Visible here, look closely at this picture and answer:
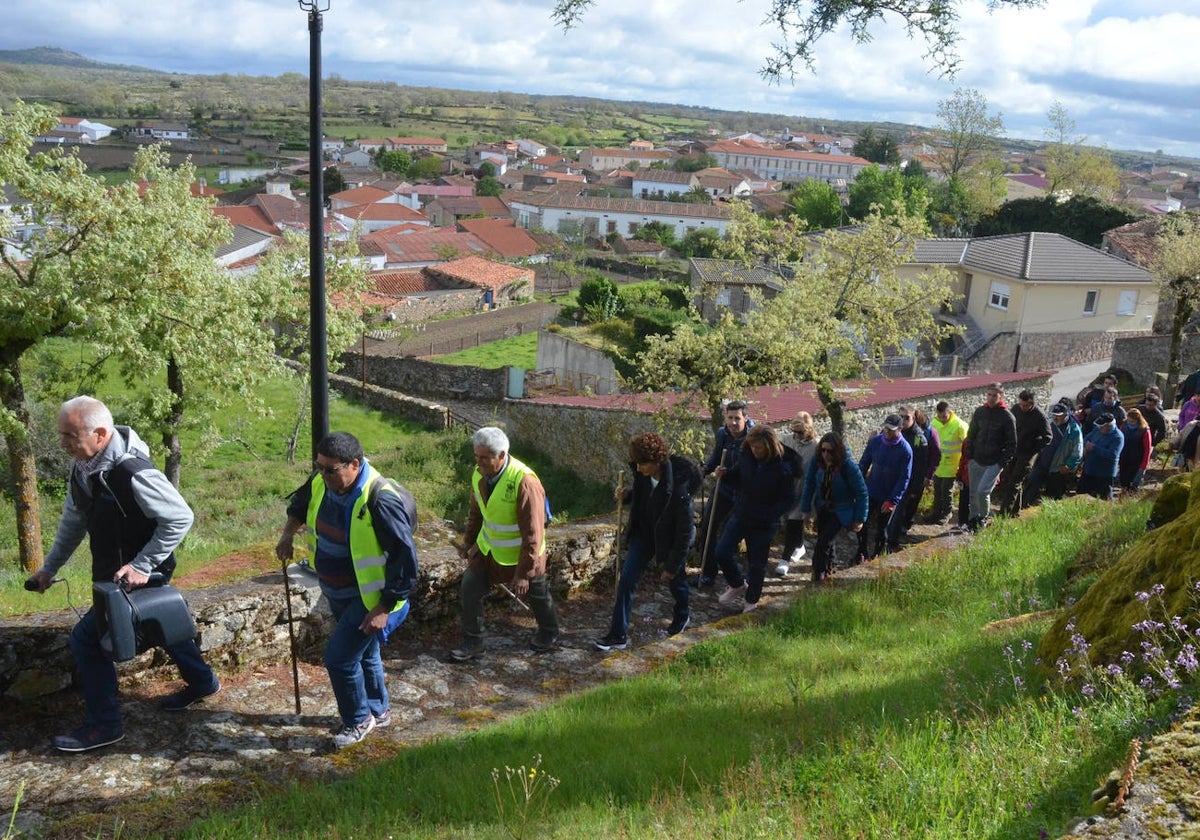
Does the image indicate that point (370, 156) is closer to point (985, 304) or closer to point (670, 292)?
point (670, 292)

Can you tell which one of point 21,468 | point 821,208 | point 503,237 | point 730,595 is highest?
point 821,208

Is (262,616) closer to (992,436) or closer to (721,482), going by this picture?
(721,482)

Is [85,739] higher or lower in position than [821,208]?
lower

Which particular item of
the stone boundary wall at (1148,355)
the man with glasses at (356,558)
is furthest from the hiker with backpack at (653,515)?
the stone boundary wall at (1148,355)

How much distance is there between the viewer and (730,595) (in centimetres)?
812

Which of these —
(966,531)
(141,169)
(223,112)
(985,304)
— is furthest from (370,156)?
(966,531)

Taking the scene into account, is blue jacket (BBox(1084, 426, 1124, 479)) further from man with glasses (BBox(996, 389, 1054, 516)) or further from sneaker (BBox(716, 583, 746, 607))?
sneaker (BBox(716, 583, 746, 607))

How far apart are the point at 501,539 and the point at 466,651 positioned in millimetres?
904

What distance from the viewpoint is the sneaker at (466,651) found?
6.37 m

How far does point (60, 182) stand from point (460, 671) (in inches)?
387

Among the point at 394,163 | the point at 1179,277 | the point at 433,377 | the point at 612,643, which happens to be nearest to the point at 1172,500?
the point at 612,643

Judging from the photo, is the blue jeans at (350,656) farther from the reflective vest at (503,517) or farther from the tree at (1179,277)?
the tree at (1179,277)

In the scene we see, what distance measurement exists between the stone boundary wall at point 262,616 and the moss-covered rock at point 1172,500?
419 centimetres

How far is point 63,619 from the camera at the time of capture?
17.1ft
